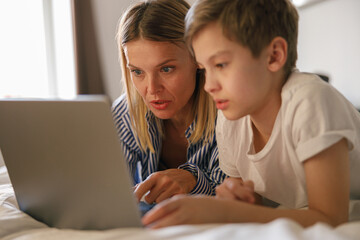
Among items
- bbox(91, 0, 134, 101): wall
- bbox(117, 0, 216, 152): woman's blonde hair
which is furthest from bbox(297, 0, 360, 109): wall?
bbox(91, 0, 134, 101): wall

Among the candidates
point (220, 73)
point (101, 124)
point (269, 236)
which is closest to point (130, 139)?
point (220, 73)

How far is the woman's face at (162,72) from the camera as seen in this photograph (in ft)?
3.93

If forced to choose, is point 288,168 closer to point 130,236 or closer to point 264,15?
point 264,15

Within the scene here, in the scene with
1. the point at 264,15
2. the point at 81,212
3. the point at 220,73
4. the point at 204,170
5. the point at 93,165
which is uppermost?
the point at 264,15

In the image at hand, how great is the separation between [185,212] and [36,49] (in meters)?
3.34

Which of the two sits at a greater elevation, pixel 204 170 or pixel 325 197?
pixel 325 197

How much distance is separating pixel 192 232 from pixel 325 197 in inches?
12.7

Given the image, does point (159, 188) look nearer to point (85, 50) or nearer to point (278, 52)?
point (278, 52)

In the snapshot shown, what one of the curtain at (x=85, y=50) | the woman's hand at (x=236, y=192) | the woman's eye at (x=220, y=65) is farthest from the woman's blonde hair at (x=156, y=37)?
the curtain at (x=85, y=50)

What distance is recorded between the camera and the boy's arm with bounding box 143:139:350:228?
0.67 m

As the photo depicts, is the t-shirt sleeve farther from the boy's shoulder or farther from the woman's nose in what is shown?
the woman's nose

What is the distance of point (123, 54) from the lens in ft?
4.44

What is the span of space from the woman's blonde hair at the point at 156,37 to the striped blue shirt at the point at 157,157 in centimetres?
2

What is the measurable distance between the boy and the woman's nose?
0.28 meters
